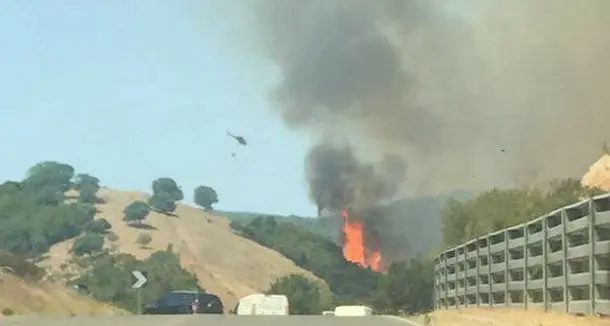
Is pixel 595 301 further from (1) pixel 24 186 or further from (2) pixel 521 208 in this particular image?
(1) pixel 24 186

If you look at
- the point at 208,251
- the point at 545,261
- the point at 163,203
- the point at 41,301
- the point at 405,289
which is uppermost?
the point at 163,203

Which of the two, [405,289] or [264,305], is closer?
[264,305]

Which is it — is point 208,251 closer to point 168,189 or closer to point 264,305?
point 168,189

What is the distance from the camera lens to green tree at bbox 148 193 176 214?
176 m

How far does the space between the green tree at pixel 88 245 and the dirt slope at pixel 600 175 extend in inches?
3803

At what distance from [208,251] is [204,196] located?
115ft

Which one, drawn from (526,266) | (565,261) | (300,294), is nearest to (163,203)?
(300,294)

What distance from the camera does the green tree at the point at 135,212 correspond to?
167 meters

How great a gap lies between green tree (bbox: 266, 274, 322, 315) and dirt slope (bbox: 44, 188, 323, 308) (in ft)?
96.2

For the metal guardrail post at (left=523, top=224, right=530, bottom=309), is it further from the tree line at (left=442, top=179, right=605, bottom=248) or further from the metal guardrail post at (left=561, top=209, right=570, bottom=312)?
the tree line at (left=442, top=179, right=605, bottom=248)

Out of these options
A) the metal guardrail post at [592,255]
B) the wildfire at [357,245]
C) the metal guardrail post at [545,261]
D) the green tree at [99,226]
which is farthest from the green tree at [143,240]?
the metal guardrail post at [592,255]

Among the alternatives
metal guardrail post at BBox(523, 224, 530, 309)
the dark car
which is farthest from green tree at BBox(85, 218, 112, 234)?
metal guardrail post at BBox(523, 224, 530, 309)

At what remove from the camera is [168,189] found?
18350cm

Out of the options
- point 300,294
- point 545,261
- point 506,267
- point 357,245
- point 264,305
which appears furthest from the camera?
point 357,245
